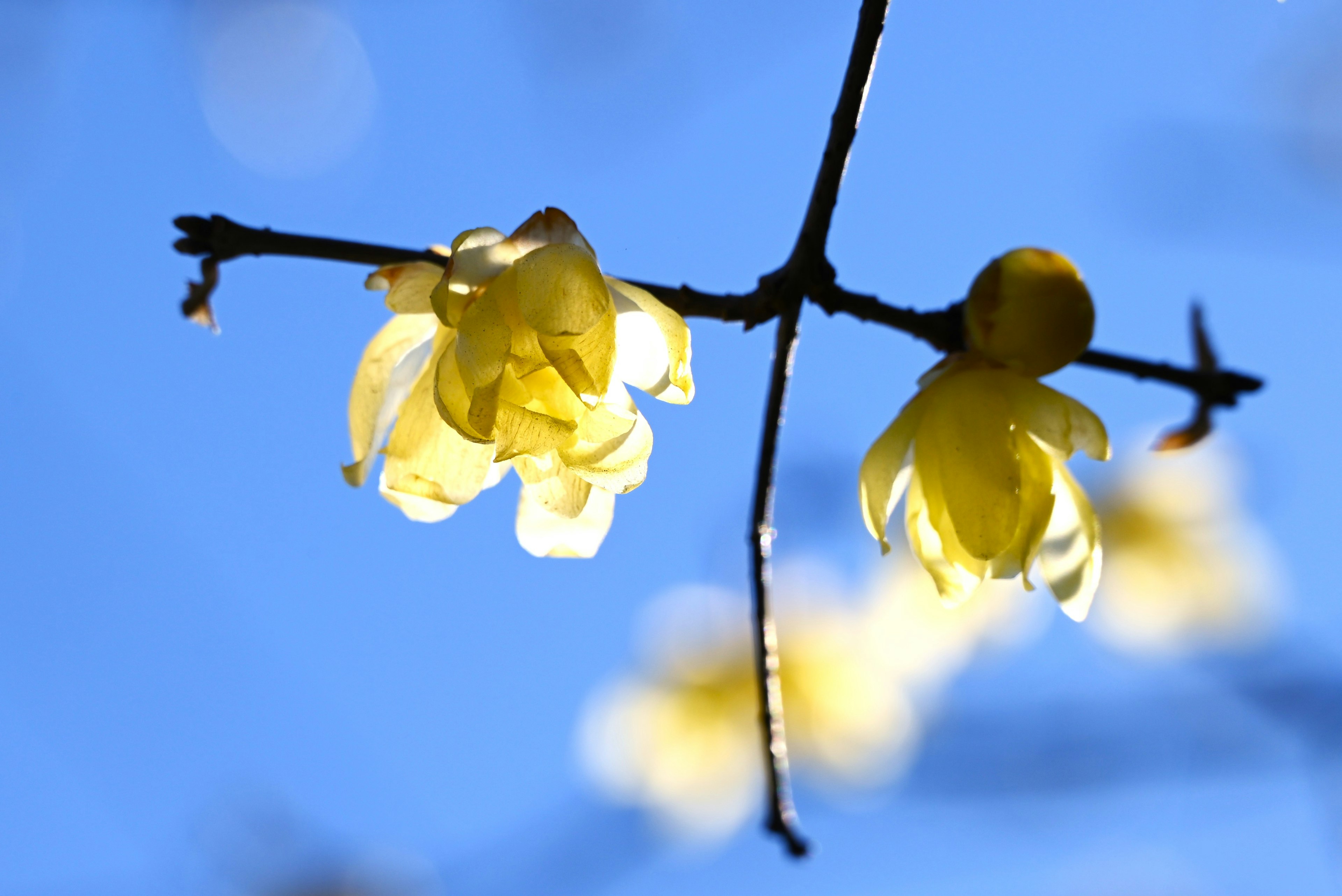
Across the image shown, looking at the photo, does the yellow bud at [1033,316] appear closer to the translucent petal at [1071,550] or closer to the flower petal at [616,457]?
the translucent petal at [1071,550]

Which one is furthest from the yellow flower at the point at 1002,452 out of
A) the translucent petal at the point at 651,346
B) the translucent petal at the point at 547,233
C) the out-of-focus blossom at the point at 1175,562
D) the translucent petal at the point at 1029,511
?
the out-of-focus blossom at the point at 1175,562

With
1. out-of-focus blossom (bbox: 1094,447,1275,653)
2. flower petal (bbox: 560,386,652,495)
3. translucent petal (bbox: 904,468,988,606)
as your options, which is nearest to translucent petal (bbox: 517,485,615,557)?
flower petal (bbox: 560,386,652,495)

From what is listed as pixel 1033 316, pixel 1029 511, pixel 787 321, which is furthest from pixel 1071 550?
pixel 787 321

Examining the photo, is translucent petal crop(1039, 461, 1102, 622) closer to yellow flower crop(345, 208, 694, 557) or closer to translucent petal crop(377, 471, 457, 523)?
yellow flower crop(345, 208, 694, 557)

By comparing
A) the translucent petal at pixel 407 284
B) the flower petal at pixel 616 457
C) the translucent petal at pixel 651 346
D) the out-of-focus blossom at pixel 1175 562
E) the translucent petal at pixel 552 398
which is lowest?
the flower petal at pixel 616 457

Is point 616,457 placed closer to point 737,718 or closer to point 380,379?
point 380,379

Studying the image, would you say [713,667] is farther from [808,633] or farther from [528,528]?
[528,528]

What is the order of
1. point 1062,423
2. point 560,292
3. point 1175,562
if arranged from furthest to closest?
point 1175,562
point 1062,423
point 560,292
